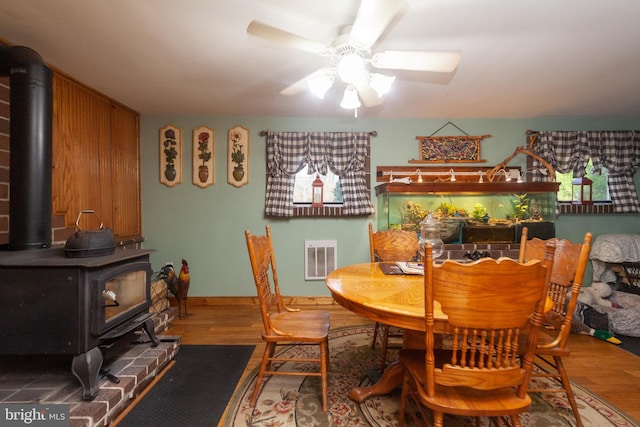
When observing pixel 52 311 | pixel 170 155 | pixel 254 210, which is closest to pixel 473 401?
pixel 52 311

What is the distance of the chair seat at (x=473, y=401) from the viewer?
102 centimetres

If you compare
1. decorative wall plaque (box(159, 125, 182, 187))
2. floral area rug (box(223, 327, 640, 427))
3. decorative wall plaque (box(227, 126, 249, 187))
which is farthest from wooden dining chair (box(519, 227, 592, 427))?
decorative wall plaque (box(159, 125, 182, 187))

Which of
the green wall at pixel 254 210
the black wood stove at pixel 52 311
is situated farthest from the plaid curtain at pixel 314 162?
the black wood stove at pixel 52 311

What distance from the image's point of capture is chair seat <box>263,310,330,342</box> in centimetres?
161

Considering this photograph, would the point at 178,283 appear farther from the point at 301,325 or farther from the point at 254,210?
the point at 301,325

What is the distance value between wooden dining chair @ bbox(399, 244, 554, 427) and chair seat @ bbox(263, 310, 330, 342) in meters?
0.67

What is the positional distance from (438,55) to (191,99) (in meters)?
2.45

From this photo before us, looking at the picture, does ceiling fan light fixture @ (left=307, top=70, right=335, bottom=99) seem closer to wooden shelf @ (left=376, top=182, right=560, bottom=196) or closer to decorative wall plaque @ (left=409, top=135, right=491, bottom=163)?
wooden shelf @ (left=376, top=182, right=560, bottom=196)

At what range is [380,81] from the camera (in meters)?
1.76

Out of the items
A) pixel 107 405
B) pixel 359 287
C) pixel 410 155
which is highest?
pixel 410 155

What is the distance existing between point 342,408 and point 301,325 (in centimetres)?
52

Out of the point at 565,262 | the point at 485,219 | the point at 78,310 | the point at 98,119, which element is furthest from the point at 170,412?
the point at 485,219

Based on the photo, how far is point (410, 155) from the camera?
3.52 meters

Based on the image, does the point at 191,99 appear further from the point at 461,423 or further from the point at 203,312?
the point at 461,423
